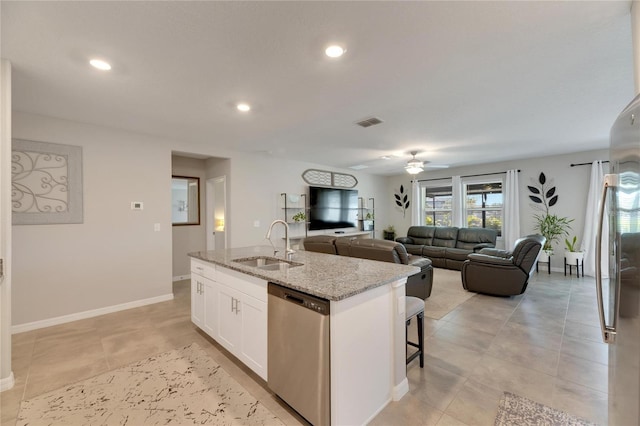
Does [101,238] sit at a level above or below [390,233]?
above

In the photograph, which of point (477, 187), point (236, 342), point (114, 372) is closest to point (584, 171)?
point (477, 187)

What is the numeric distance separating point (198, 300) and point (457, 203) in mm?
6916

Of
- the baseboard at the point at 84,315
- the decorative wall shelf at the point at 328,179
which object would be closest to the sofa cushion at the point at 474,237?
the decorative wall shelf at the point at 328,179

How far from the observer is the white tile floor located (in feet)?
6.32

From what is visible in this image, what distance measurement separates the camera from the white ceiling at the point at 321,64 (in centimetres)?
167

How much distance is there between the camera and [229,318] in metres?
2.47

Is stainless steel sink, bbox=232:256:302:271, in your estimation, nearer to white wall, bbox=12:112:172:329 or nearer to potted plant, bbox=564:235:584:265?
white wall, bbox=12:112:172:329

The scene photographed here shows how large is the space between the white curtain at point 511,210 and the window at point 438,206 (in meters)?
1.36

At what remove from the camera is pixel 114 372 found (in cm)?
235

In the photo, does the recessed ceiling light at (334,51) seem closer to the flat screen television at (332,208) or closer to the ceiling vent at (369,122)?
the ceiling vent at (369,122)

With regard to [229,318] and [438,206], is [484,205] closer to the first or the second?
[438,206]

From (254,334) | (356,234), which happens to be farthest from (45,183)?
(356,234)

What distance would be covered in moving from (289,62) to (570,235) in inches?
281

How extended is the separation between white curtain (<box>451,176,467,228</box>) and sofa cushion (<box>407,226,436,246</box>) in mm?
683
